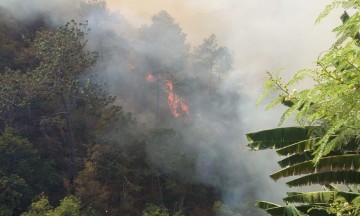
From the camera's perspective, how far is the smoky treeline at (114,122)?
30.7 metres

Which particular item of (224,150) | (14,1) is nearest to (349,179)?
(224,150)

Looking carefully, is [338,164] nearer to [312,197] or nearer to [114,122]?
[312,197]

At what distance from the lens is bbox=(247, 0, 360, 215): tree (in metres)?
4.02

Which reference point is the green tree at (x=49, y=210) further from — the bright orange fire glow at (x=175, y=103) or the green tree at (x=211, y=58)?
the green tree at (x=211, y=58)

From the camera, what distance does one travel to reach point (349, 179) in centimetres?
700

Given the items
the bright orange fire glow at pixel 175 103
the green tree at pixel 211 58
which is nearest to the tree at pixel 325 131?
the bright orange fire glow at pixel 175 103

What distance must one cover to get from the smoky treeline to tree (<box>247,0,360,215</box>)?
60.8 ft

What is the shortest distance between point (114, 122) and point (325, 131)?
30946 mm

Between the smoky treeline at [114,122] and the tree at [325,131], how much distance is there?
1853cm

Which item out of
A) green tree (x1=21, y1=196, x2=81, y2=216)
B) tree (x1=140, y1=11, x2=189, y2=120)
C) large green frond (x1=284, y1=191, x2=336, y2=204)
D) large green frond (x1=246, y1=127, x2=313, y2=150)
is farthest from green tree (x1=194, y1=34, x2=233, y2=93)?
large green frond (x1=246, y1=127, x2=313, y2=150)

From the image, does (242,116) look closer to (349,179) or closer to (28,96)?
(28,96)

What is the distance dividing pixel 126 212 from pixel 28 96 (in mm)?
12778

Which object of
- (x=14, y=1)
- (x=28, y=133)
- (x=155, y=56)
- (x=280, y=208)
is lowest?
(x=280, y=208)

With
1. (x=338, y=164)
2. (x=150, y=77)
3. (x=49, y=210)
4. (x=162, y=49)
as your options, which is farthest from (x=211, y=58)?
(x=338, y=164)
